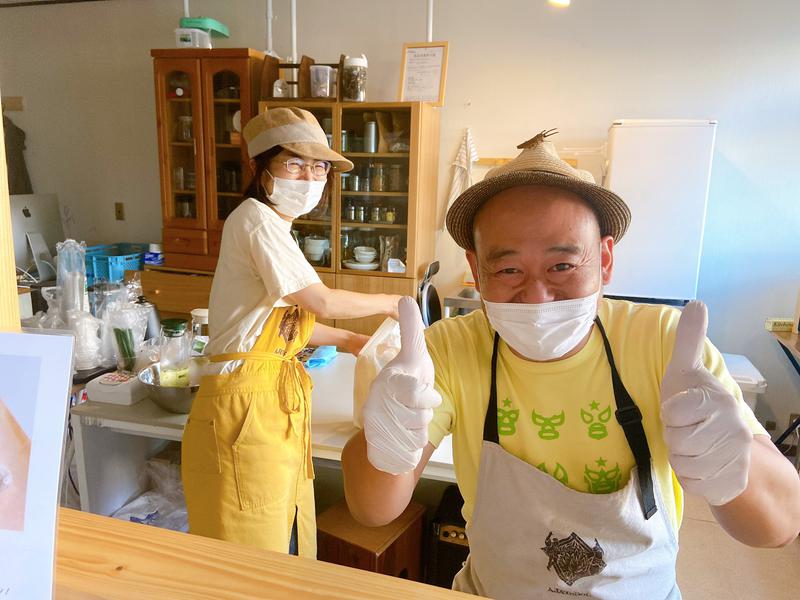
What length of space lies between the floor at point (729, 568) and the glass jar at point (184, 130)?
11.9 ft

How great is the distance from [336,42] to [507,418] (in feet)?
11.3

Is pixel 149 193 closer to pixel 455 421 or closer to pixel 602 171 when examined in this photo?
pixel 602 171

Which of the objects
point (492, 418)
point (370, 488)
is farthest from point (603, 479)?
point (370, 488)

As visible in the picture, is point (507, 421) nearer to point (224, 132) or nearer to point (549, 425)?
point (549, 425)

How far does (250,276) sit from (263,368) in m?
0.26

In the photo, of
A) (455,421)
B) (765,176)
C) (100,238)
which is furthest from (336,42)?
(455,421)

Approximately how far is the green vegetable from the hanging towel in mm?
2225

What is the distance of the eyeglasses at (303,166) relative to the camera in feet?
5.60

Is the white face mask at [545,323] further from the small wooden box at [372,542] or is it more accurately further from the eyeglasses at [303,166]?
the small wooden box at [372,542]

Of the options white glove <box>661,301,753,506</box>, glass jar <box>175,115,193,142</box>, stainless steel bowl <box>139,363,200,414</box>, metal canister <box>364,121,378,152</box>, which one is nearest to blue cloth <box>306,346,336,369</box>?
stainless steel bowl <box>139,363,200,414</box>

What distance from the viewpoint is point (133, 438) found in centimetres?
208

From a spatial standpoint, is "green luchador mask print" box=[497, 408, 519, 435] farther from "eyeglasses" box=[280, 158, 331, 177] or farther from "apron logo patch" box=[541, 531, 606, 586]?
"eyeglasses" box=[280, 158, 331, 177]

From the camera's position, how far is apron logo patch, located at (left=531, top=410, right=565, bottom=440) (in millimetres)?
898

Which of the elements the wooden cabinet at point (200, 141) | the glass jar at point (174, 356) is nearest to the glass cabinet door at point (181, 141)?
the wooden cabinet at point (200, 141)
